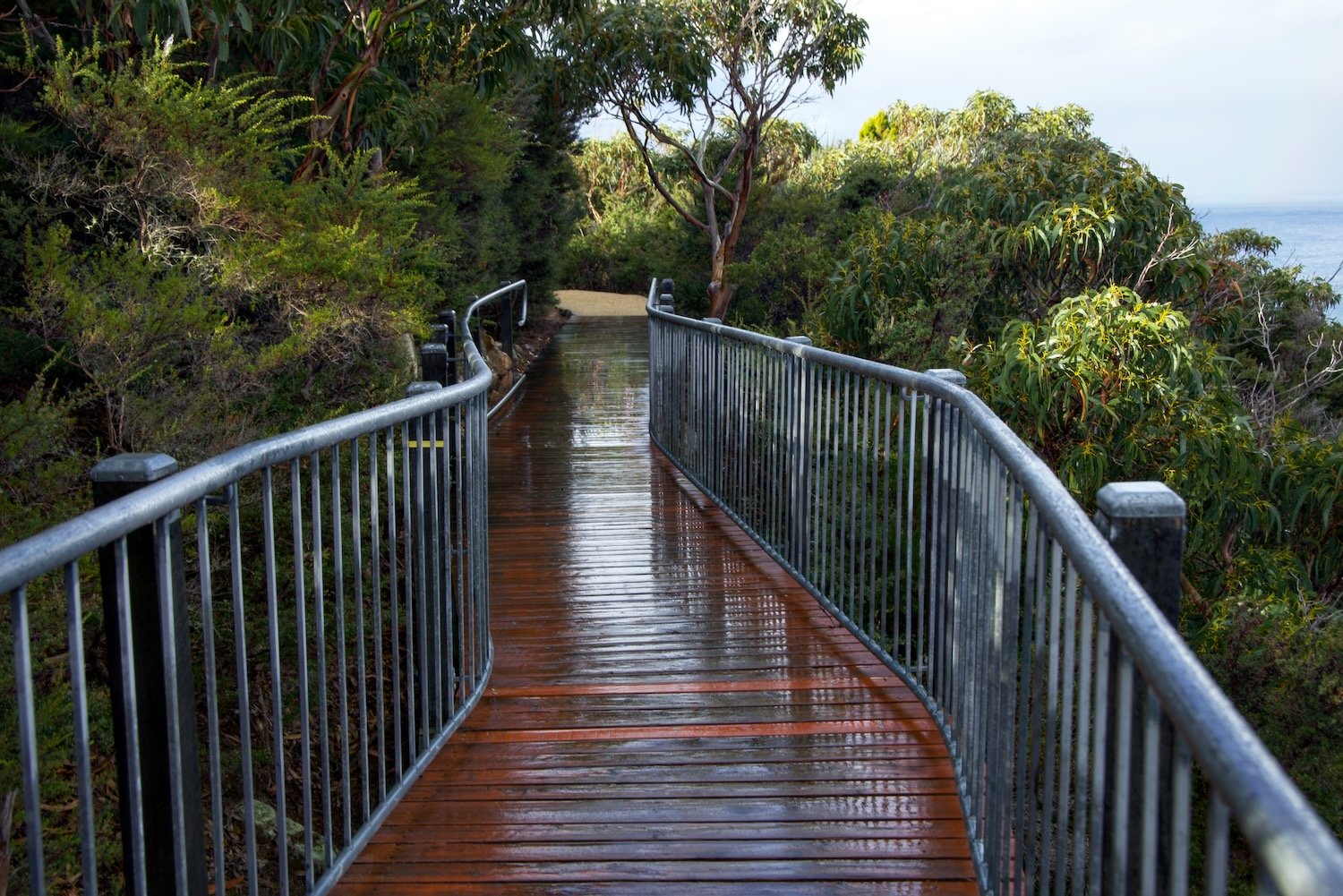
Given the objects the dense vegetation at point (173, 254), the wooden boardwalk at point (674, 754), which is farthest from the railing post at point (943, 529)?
the dense vegetation at point (173, 254)

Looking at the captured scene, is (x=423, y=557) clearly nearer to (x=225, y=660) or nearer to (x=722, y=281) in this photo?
(x=225, y=660)

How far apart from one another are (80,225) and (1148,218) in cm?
849

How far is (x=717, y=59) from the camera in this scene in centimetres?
2669

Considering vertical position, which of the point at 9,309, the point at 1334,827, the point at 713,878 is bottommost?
the point at 1334,827

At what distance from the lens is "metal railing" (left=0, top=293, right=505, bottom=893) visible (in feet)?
6.76

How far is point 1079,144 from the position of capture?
1318cm

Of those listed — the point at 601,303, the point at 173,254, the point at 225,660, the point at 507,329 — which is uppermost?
the point at 601,303

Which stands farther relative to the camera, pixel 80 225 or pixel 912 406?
pixel 80 225

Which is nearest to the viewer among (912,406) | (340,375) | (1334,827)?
(912,406)

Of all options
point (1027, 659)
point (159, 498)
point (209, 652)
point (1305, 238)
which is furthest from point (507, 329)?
point (1305, 238)

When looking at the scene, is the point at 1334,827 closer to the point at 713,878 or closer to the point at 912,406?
the point at 912,406

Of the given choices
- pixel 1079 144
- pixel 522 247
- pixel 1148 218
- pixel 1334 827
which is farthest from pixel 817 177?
pixel 1334 827

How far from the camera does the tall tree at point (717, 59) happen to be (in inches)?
1015

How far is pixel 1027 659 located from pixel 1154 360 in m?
6.92
